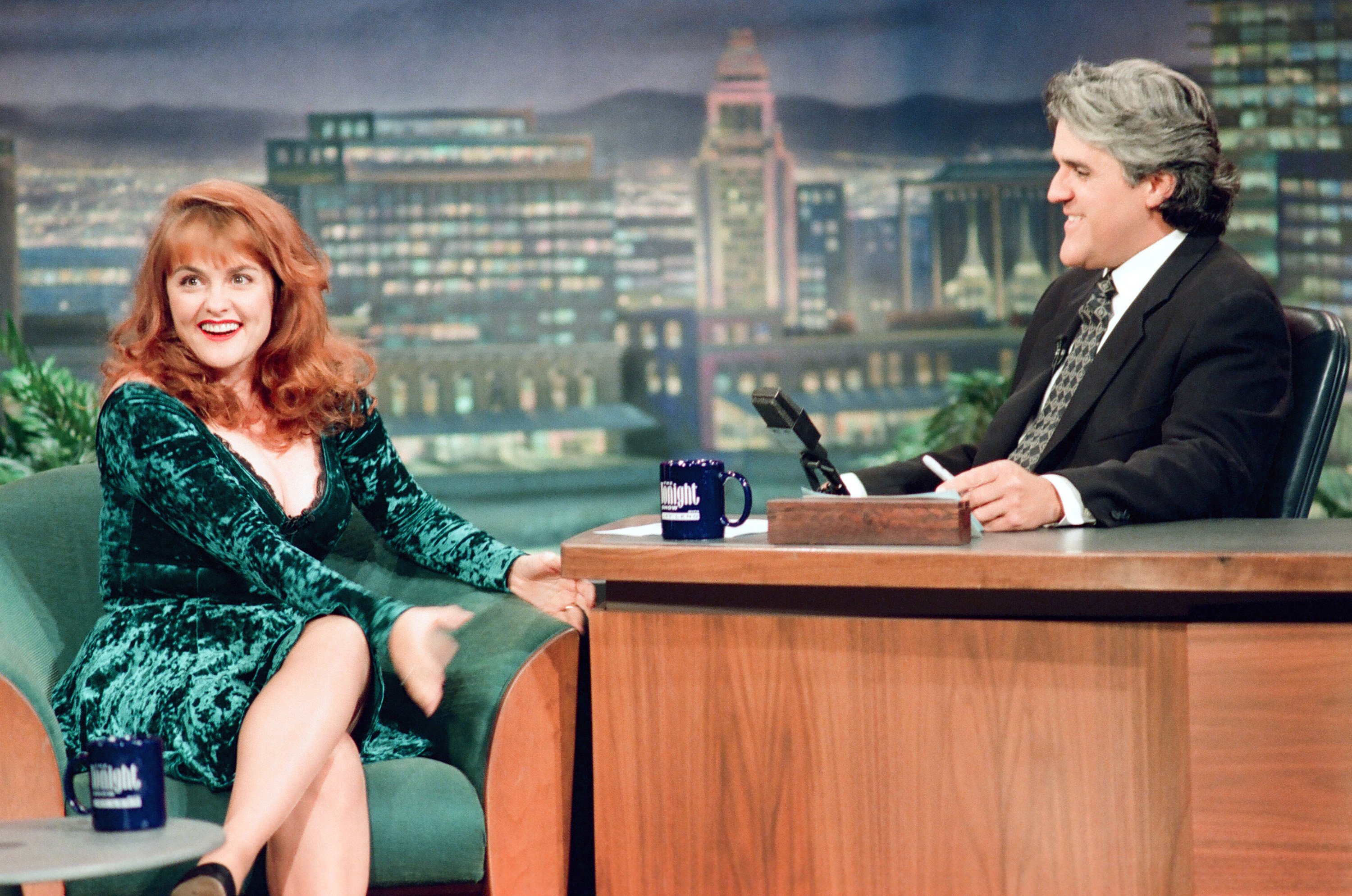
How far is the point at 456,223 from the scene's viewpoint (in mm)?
5465

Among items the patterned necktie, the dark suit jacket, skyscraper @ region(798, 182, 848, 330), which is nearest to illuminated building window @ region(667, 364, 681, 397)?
skyscraper @ region(798, 182, 848, 330)

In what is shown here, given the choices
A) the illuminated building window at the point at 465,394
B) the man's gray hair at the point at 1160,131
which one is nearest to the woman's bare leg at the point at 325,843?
the man's gray hair at the point at 1160,131

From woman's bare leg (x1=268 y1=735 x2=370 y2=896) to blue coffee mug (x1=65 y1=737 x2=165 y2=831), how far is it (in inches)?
11.7

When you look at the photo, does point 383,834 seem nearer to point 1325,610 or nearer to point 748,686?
point 748,686

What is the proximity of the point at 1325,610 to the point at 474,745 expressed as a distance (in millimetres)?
1105

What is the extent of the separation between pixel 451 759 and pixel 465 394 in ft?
11.6

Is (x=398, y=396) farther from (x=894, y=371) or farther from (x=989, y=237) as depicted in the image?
(x=989, y=237)

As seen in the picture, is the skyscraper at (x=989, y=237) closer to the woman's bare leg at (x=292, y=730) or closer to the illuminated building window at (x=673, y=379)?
the illuminated building window at (x=673, y=379)

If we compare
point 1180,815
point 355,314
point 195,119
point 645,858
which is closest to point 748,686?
point 645,858

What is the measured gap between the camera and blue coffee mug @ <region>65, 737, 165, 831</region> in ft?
4.65

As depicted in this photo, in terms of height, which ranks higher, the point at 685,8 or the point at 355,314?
the point at 685,8

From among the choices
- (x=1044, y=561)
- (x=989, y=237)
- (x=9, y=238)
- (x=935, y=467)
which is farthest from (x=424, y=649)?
(x=9, y=238)

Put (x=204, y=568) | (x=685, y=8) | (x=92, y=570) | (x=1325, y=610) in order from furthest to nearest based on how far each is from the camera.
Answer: (x=685, y=8) < (x=92, y=570) < (x=204, y=568) < (x=1325, y=610)

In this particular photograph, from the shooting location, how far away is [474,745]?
1911mm
